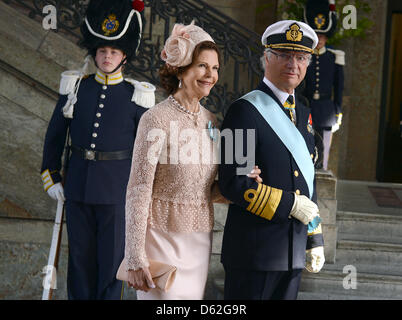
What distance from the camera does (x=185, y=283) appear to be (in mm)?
3686

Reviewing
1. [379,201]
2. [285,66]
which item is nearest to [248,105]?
[285,66]

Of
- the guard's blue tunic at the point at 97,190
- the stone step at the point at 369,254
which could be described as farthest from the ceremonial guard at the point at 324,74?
the guard's blue tunic at the point at 97,190

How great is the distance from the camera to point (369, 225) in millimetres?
7273

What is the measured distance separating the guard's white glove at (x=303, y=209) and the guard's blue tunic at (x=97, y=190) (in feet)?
5.43

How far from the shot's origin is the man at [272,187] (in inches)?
140

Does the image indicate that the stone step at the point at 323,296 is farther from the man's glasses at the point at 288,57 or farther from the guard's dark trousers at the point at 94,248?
the man's glasses at the point at 288,57

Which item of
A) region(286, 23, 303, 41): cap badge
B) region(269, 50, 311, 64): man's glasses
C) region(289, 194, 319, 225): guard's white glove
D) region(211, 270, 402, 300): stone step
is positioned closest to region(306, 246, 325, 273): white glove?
region(289, 194, 319, 225): guard's white glove

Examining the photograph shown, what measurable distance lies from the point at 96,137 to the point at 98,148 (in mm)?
71

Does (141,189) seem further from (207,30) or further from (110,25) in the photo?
(207,30)

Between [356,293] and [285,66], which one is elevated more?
[285,66]

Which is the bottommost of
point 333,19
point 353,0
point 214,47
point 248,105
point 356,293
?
point 356,293

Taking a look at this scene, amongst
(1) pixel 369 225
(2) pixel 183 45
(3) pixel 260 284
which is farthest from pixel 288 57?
(1) pixel 369 225
